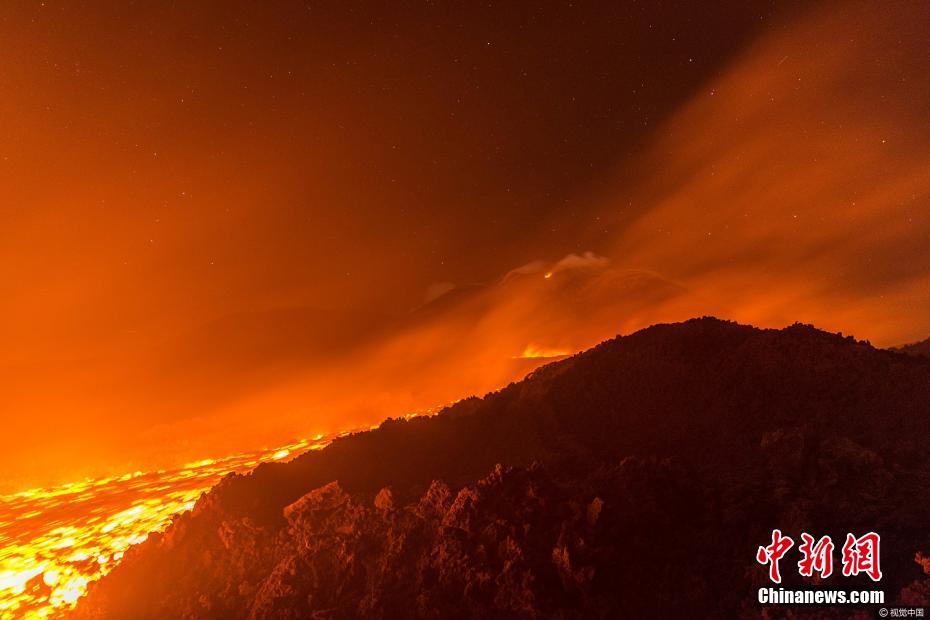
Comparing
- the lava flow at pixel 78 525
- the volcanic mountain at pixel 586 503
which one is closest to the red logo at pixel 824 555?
the volcanic mountain at pixel 586 503

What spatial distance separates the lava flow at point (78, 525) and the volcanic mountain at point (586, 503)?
2.56m

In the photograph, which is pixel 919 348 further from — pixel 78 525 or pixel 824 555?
pixel 78 525

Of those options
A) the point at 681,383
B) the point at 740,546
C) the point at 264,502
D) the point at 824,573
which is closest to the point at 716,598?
the point at 740,546

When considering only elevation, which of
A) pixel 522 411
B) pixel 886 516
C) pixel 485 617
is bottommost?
pixel 485 617

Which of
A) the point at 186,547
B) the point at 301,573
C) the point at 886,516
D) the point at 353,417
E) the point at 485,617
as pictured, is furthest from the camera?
the point at 353,417

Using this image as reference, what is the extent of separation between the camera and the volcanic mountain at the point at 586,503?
1020cm

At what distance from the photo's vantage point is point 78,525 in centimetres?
2069

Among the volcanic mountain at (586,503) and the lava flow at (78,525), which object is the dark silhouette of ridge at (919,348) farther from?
the lava flow at (78,525)

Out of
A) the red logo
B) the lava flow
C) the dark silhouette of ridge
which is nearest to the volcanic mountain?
the red logo

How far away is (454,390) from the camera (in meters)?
49.9

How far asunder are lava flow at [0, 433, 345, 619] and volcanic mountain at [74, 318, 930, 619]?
8.39ft

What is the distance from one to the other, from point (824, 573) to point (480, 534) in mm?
6239

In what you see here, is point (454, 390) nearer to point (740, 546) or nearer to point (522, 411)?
point (522, 411)

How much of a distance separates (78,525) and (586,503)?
19640 mm
